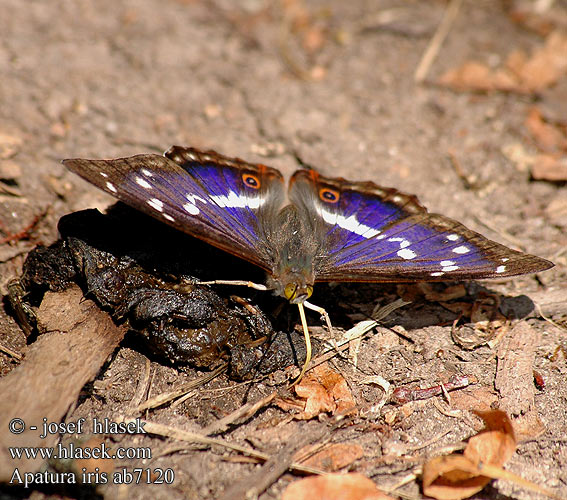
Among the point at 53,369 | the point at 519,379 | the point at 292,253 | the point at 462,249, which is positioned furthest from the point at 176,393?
the point at 519,379

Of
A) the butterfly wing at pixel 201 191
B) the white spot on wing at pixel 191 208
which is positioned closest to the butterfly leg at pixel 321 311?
the butterfly wing at pixel 201 191

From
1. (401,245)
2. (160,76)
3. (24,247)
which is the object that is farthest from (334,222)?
(160,76)

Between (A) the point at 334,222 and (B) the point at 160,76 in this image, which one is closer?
(A) the point at 334,222

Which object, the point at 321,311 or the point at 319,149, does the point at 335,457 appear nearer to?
the point at 321,311

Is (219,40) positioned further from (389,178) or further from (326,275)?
(326,275)

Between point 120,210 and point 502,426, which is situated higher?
point 120,210

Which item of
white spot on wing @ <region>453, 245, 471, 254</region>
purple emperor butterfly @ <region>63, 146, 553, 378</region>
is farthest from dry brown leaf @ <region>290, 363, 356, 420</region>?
white spot on wing @ <region>453, 245, 471, 254</region>
